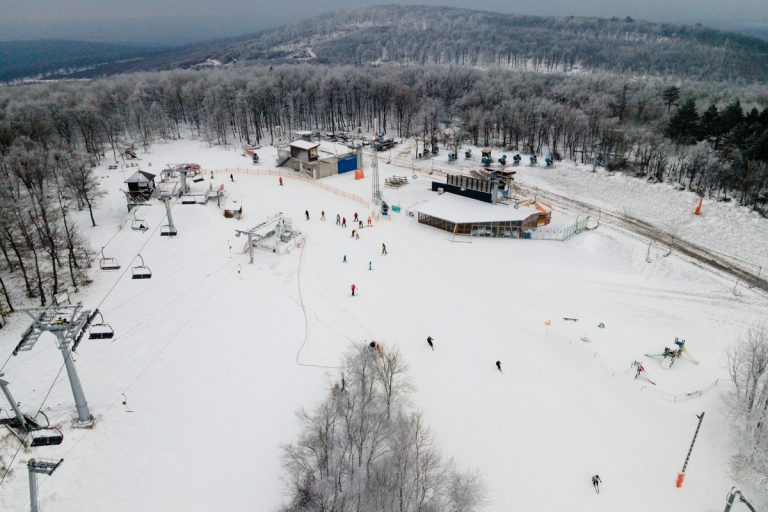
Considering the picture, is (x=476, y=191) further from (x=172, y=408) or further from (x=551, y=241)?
(x=172, y=408)

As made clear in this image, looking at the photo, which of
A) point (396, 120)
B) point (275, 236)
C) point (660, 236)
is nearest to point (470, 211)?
point (660, 236)

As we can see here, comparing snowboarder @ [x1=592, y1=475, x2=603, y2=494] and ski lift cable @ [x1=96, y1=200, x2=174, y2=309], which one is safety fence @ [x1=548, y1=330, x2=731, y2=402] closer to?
snowboarder @ [x1=592, y1=475, x2=603, y2=494]

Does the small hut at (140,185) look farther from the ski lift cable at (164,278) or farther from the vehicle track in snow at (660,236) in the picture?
the vehicle track in snow at (660,236)

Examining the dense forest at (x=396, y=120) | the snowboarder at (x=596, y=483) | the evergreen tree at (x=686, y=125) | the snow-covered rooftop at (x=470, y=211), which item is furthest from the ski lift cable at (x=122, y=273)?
the evergreen tree at (x=686, y=125)

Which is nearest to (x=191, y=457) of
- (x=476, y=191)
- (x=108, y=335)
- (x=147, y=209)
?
(x=108, y=335)

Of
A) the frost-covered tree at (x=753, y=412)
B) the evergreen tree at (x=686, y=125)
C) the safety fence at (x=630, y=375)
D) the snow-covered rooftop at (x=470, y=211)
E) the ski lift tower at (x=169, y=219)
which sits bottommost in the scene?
the safety fence at (x=630, y=375)

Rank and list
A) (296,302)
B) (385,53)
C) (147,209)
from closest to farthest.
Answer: (296,302)
(147,209)
(385,53)
